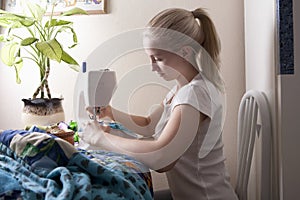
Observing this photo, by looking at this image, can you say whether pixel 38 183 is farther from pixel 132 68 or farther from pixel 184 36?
pixel 132 68

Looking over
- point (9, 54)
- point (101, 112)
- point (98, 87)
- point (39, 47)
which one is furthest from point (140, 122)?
point (9, 54)

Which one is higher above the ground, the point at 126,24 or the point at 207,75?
the point at 126,24

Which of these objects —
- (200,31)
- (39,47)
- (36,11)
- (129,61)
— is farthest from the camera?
(129,61)

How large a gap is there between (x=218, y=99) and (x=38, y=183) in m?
0.67

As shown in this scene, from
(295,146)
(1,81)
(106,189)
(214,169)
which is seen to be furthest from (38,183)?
(1,81)

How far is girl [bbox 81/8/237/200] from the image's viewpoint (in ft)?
3.19

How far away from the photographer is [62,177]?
0.59 metres

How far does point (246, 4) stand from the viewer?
5.19 ft

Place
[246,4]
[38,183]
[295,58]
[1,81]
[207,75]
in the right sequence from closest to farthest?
[38,183] → [295,58] → [207,75] → [246,4] → [1,81]

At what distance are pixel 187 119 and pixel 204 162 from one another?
188mm

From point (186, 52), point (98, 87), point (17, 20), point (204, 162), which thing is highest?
point (17, 20)

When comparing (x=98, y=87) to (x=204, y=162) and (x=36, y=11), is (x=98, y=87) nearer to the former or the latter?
(x=204, y=162)

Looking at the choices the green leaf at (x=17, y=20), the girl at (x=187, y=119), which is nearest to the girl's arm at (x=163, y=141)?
the girl at (x=187, y=119)

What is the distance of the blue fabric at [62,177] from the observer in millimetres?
569
